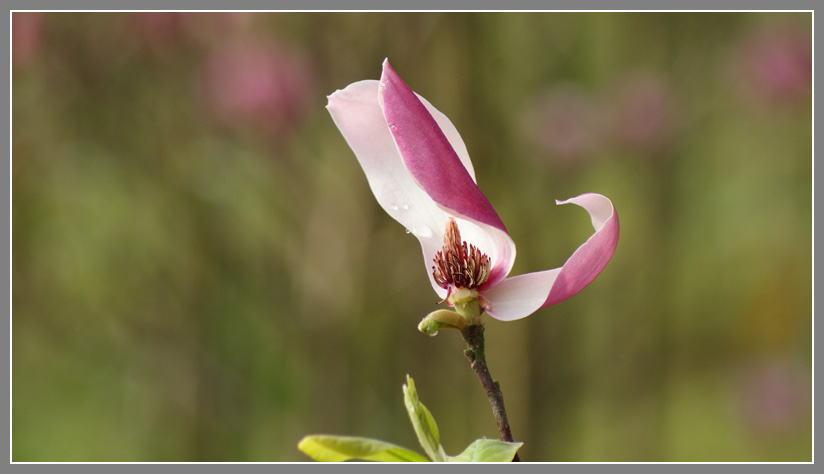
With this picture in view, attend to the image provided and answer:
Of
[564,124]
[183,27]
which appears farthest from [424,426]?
[564,124]

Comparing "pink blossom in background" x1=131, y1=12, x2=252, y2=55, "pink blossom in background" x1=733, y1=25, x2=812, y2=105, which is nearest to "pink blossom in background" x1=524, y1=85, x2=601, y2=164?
"pink blossom in background" x1=733, y1=25, x2=812, y2=105

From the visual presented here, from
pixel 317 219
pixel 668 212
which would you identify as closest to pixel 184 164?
pixel 317 219

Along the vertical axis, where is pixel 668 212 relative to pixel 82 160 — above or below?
below

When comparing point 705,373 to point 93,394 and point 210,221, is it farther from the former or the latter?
point 93,394

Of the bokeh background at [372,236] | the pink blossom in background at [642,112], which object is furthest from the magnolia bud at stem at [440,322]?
the pink blossom in background at [642,112]

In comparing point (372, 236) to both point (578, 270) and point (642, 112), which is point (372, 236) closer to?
point (642, 112)

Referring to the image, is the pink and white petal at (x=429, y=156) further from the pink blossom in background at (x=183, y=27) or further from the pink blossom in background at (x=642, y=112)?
the pink blossom in background at (x=642, y=112)
